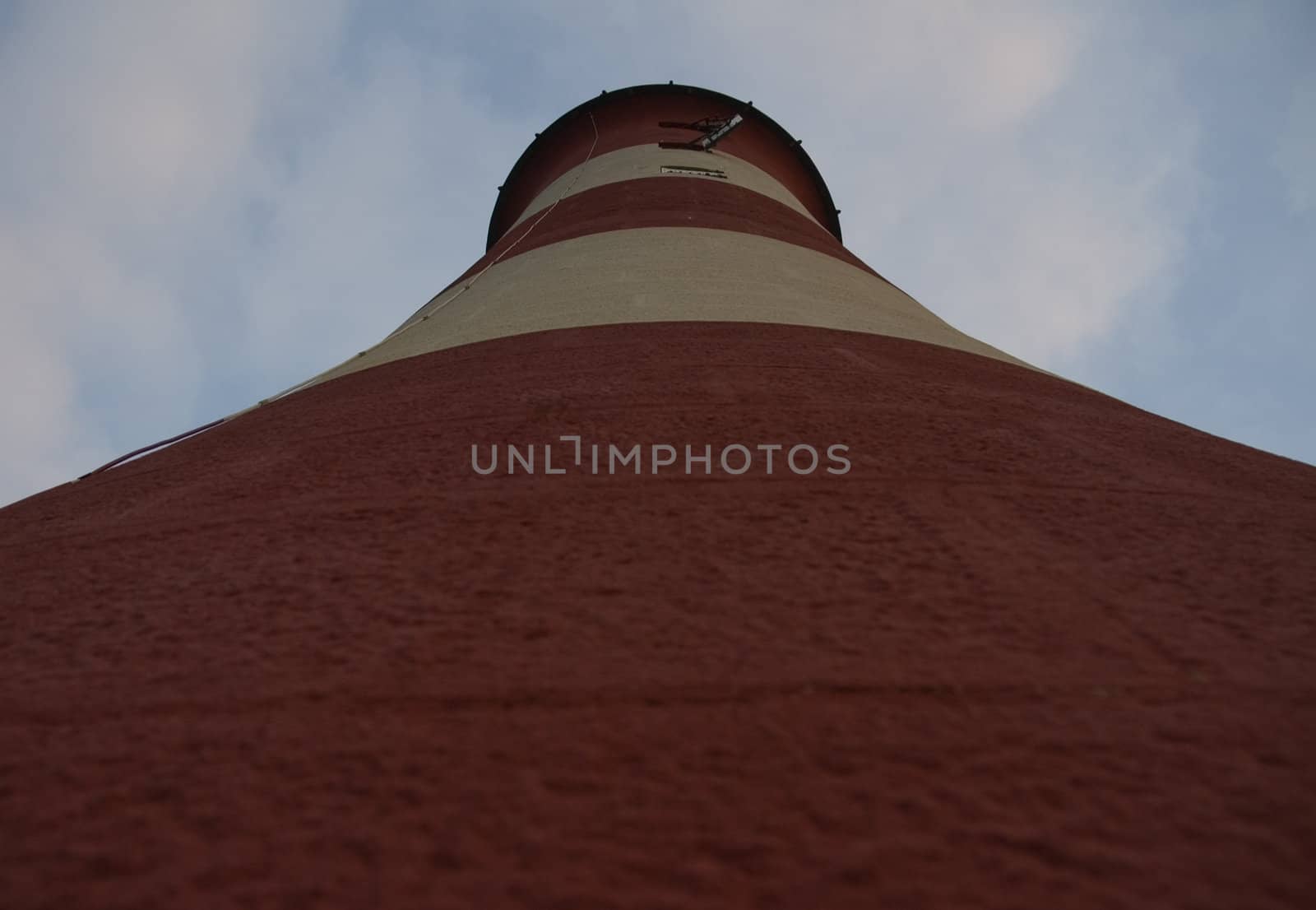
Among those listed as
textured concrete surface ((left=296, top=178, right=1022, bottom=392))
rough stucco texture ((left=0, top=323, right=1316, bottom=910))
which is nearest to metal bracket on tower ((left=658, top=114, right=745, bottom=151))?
textured concrete surface ((left=296, top=178, right=1022, bottom=392))

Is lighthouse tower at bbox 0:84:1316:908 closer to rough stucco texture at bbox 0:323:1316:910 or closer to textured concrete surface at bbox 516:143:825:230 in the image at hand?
rough stucco texture at bbox 0:323:1316:910

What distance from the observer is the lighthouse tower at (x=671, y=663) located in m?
0.70

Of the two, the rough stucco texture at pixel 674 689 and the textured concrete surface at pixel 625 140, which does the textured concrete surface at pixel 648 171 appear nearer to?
the textured concrete surface at pixel 625 140

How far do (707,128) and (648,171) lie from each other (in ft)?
10.0

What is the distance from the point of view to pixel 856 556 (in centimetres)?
121

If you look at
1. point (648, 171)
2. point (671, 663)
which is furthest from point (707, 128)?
point (671, 663)

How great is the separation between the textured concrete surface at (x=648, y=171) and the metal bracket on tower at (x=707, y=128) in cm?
15

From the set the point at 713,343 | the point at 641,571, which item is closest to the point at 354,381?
the point at 713,343

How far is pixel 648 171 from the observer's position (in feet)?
20.4

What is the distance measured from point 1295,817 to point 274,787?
3.33 ft

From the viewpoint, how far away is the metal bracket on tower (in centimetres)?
790

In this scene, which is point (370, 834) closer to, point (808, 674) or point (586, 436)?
point (808, 674)

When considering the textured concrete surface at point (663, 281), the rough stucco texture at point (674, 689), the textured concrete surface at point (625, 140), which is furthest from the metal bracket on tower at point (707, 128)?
the rough stucco texture at point (674, 689)

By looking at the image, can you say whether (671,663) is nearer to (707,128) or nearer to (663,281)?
(663,281)
